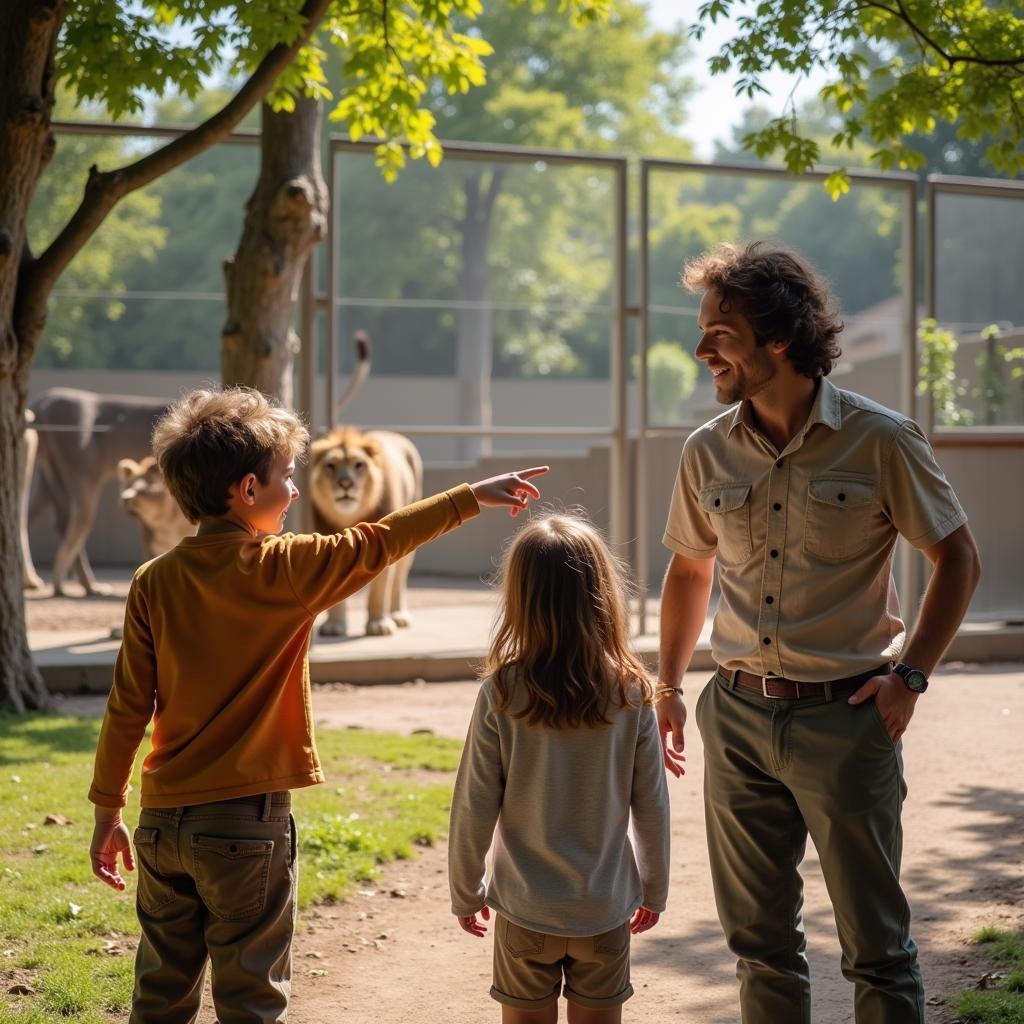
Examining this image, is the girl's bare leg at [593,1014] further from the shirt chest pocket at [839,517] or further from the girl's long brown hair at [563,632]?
Answer: the shirt chest pocket at [839,517]

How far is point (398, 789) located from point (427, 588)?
9956mm

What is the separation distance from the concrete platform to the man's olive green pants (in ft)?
18.9

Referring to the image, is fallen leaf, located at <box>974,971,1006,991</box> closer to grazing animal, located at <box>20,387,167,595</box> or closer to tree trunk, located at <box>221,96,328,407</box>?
tree trunk, located at <box>221,96,328,407</box>

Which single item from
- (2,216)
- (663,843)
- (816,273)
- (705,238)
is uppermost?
(705,238)

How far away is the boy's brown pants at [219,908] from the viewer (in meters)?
2.76

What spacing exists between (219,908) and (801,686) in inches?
52.4

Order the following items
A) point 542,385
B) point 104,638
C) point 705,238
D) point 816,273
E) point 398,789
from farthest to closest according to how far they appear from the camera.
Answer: point 705,238
point 542,385
point 104,638
point 398,789
point 816,273

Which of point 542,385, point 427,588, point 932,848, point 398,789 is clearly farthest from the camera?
point 427,588

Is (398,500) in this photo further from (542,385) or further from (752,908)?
(752,908)

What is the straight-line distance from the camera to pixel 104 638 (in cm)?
1013

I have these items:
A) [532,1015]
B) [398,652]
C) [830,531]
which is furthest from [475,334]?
[532,1015]

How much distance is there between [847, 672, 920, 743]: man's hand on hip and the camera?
2.86 metres

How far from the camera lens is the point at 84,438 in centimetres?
1145

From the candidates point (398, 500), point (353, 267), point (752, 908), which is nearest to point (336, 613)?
point (398, 500)
